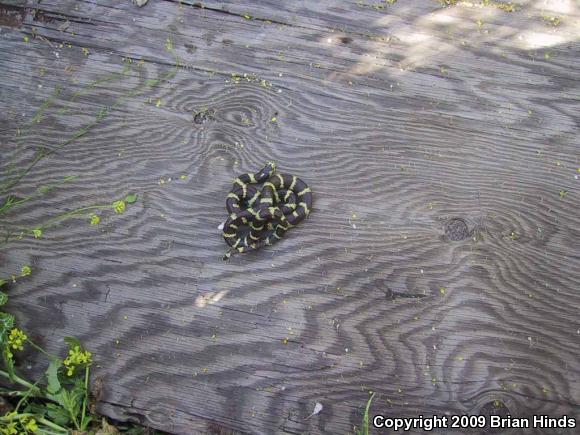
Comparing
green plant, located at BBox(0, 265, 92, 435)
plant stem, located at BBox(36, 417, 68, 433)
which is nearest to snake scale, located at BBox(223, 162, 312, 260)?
green plant, located at BBox(0, 265, 92, 435)

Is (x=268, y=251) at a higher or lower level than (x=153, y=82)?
lower

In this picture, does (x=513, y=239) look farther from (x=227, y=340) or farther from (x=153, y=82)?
(x=153, y=82)

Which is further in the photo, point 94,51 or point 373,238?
point 94,51

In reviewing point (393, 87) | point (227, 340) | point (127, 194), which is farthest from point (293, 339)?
point (393, 87)

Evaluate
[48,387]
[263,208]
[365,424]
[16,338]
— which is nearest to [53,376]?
[48,387]

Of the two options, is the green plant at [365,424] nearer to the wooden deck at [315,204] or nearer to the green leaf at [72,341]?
the wooden deck at [315,204]

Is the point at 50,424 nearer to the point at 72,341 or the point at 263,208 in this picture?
the point at 72,341

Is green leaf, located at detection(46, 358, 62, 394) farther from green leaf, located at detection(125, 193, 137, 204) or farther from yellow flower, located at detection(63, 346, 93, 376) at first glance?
green leaf, located at detection(125, 193, 137, 204)

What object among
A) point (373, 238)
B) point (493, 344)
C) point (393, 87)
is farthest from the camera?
point (393, 87)
